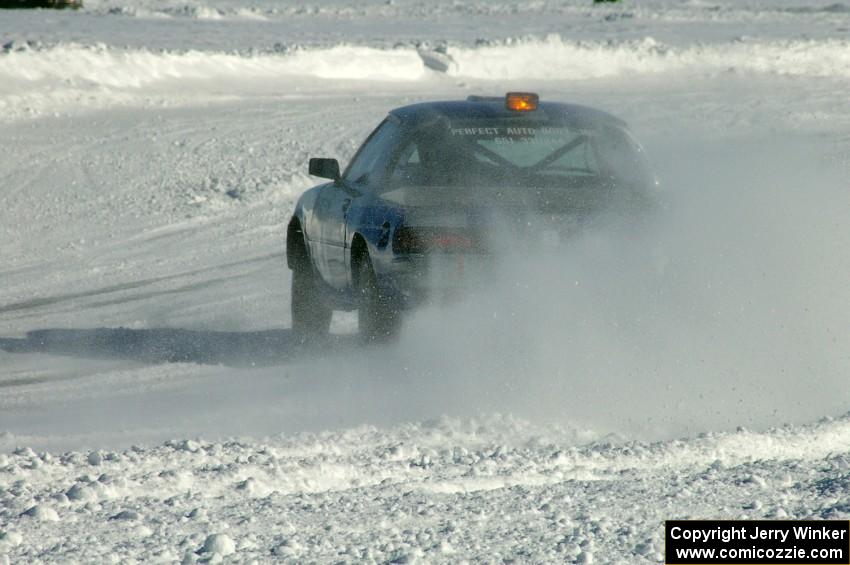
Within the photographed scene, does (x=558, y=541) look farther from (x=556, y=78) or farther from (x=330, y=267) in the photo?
(x=556, y=78)

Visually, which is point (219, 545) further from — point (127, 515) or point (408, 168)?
point (408, 168)

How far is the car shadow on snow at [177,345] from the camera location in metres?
10.1

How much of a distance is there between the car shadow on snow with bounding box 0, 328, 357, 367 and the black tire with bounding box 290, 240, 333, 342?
8 cm

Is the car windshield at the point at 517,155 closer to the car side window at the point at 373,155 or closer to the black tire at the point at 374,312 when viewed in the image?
the car side window at the point at 373,155

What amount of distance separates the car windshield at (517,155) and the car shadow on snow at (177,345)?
6.21 ft

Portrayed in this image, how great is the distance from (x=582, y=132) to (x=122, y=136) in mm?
12943

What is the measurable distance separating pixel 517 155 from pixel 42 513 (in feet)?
13.9

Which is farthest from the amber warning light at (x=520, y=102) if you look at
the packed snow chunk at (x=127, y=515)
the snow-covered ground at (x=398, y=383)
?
the packed snow chunk at (x=127, y=515)

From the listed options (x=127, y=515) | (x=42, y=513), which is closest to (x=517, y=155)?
(x=127, y=515)

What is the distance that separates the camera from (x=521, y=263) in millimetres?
8094

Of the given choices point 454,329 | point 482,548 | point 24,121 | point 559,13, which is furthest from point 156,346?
point 559,13

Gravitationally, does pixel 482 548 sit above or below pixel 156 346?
above

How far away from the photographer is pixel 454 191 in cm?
835

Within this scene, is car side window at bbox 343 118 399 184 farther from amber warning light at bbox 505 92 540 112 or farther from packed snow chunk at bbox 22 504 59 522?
packed snow chunk at bbox 22 504 59 522
